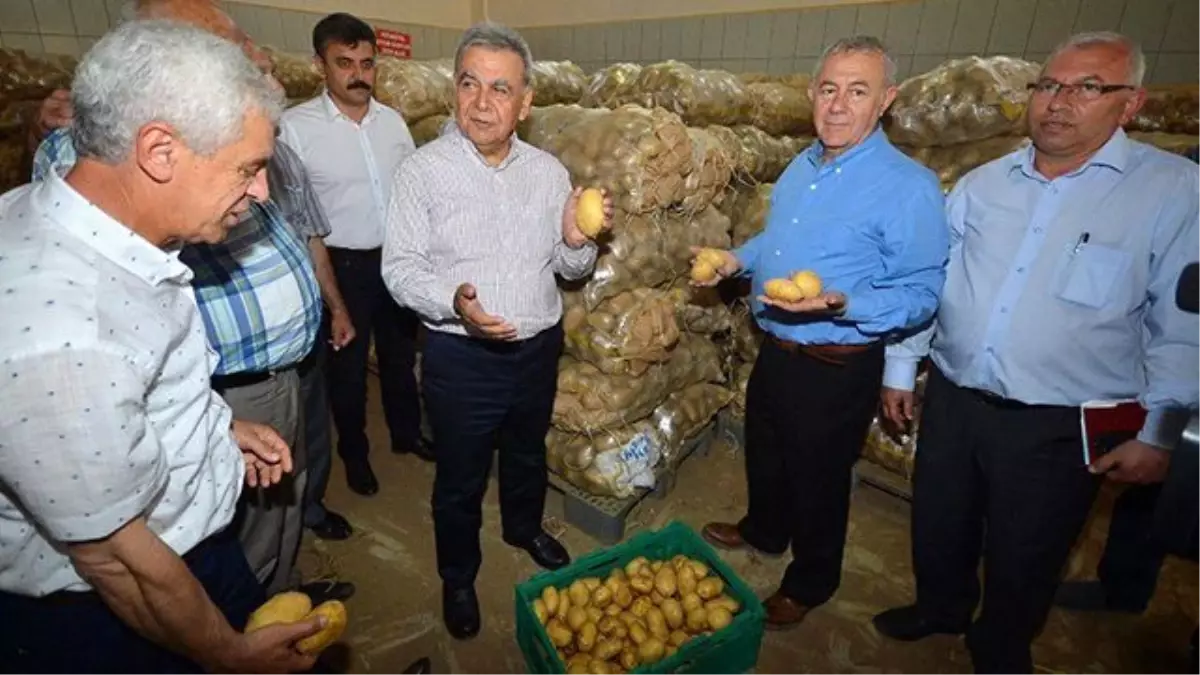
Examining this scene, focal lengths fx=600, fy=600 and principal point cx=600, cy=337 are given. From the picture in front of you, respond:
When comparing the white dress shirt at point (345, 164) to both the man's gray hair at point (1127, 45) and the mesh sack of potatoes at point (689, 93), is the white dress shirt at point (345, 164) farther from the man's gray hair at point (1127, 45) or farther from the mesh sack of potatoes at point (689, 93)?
the man's gray hair at point (1127, 45)

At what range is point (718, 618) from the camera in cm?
195

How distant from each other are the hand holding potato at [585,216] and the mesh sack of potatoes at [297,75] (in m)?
2.83

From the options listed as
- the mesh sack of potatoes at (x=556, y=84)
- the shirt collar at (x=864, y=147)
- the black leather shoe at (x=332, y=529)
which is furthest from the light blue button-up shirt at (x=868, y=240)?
the mesh sack of potatoes at (x=556, y=84)

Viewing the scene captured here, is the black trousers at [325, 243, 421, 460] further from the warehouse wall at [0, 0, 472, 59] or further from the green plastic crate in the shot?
the warehouse wall at [0, 0, 472, 59]

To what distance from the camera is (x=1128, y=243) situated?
1.61 metres

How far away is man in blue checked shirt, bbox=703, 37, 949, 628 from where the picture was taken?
1867 millimetres

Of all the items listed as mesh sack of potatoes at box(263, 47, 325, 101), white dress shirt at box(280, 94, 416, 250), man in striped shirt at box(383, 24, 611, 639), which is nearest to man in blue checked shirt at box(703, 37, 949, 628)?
man in striped shirt at box(383, 24, 611, 639)

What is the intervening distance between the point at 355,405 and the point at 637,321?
143 cm

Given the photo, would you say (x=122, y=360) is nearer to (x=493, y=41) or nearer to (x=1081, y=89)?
(x=493, y=41)

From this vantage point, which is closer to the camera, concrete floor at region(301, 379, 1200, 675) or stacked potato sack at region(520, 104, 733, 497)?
concrete floor at region(301, 379, 1200, 675)

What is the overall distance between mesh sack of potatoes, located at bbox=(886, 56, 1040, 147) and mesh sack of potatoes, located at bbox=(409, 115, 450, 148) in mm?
2532

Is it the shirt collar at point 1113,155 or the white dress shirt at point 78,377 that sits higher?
the shirt collar at point 1113,155

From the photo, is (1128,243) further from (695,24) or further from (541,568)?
(695,24)

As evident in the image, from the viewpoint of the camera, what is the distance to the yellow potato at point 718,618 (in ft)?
6.39
